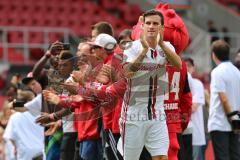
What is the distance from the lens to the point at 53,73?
923cm

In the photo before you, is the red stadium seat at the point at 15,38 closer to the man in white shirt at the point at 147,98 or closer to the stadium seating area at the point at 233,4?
the stadium seating area at the point at 233,4

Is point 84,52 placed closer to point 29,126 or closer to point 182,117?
point 182,117

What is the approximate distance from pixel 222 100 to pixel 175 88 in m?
2.28

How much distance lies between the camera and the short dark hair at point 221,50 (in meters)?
10.9

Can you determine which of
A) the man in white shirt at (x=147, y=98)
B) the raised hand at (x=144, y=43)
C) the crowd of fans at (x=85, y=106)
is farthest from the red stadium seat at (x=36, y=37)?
the raised hand at (x=144, y=43)

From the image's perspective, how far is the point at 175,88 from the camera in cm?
855

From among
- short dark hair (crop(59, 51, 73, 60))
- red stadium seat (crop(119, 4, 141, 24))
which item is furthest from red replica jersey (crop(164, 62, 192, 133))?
red stadium seat (crop(119, 4, 141, 24))

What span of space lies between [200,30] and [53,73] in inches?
665

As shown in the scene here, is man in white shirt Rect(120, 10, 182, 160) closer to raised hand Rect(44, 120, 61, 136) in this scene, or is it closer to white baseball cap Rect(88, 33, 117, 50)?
white baseball cap Rect(88, 33, 117, 50)

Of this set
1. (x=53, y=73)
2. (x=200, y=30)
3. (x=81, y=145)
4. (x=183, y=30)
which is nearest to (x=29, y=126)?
(x=81, y=145)

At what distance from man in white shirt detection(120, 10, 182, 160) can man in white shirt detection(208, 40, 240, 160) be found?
2867mm

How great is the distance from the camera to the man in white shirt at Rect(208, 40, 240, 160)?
10758 millimetres

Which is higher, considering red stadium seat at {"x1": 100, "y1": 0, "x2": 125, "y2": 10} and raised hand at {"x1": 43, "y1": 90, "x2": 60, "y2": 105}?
red stadium seat at {"x1": 100, "y1": 0, "x2": 125, "y2": 10}

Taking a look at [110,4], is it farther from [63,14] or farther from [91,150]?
[91,150]
